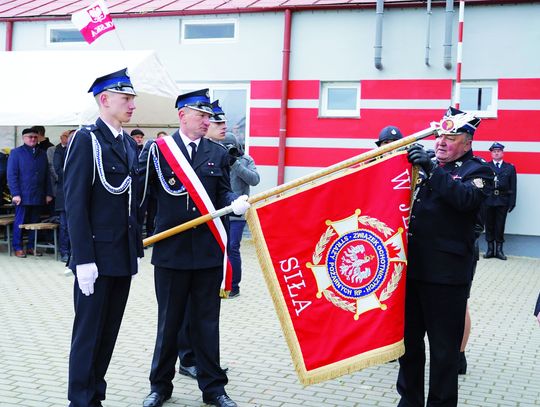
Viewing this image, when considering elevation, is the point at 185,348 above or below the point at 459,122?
below

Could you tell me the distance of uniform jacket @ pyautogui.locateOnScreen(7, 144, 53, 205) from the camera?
11344 mm

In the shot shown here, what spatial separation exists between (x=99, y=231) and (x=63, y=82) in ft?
26.0

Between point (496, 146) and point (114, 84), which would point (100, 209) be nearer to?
point (114, 84)

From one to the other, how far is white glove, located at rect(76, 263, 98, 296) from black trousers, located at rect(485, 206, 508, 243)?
358 inches

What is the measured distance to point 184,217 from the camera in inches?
185

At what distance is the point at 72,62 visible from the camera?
11984 mm

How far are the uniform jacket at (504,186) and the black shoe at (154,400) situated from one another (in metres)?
8.31

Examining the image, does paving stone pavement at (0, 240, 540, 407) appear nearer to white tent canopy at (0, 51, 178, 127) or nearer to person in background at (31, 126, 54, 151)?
white tent canopy at (0, 51, 178, 127)

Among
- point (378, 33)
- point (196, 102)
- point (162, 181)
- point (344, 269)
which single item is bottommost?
point (344, 269)

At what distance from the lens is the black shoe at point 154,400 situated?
4.57 m

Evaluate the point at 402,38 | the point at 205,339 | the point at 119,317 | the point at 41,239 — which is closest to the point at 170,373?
the point at 205,339

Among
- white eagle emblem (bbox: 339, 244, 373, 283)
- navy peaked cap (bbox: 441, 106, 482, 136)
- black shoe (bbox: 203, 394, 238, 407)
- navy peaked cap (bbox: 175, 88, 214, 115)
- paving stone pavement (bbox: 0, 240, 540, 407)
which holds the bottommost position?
paving stone pavement (bbox: 0, 240, 540, 407)

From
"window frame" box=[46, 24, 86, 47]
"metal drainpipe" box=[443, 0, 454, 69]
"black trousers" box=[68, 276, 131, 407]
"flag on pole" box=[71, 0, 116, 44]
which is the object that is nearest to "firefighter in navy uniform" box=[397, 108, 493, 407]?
"black trousers" box=[68, 276, 131, 407]

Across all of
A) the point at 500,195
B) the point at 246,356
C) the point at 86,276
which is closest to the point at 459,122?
the point at 86,276
